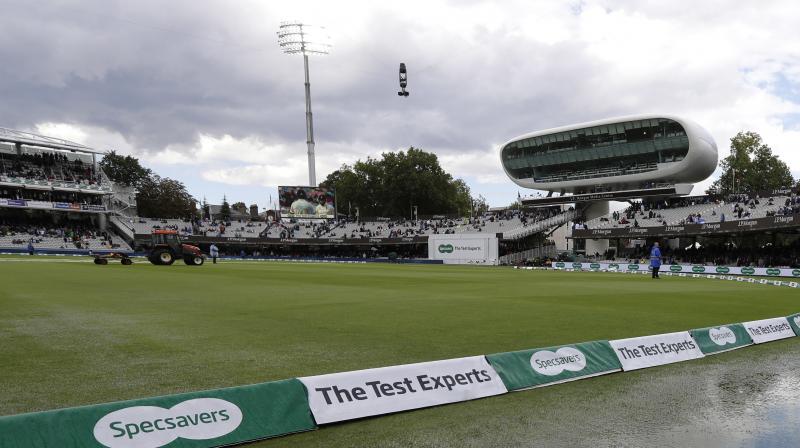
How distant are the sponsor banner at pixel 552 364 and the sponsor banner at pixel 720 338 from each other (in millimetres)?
2224

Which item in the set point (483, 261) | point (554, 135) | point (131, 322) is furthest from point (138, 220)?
point (131, 322)

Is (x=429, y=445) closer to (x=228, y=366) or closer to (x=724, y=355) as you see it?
(x=228, y=366)

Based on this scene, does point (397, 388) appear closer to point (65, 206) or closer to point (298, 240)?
point (298, 240)

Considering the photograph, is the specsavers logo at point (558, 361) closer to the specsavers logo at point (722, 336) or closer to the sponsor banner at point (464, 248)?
the specsavers logo at point (722, 336)

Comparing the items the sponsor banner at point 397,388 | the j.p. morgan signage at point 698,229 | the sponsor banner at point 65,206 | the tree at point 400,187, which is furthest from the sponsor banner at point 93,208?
the sponsor banner at point 397,388

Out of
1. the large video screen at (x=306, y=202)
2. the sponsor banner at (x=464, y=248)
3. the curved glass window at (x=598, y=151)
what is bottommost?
the sponsor banner at (x=464, y=248)

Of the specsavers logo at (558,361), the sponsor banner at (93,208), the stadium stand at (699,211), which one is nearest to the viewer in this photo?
the specsavers logo at (558,361)

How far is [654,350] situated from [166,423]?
677 centimetres

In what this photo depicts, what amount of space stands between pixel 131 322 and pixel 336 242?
68237 millimetres

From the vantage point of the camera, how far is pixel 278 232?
3233 inches

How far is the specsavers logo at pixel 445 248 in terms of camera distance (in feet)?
199

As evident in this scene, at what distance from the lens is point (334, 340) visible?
31.1 feet

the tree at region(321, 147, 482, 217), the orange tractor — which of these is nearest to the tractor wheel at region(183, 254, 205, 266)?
the orange tractor

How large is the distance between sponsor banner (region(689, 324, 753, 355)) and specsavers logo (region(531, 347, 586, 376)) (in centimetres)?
278
